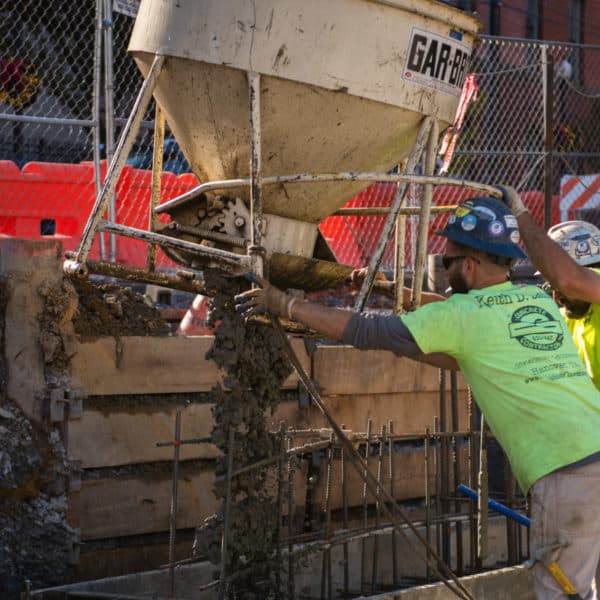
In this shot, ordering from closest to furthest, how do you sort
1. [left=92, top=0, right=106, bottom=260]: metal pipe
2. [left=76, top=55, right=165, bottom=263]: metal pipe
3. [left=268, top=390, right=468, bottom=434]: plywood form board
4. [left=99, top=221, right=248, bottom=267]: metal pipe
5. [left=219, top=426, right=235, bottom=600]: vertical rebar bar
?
[left=219, top=426, right=235, bottom=600]: vertical rebar bar
[left=99, top=221, right=248, bottom=267]: metal pipe
[left=76, top=55, right=165, bottom=263]: metal pipe
[left=268, top=390, right=468, bottom=434]: plywood form board
[left=92, top=0, right=106, bottom=260]: metal pipe

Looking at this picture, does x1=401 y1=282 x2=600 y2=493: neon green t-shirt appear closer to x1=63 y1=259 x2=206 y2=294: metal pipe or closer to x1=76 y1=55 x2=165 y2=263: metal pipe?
x1=63 y1=259 x2=206 y2=294: metal pipe

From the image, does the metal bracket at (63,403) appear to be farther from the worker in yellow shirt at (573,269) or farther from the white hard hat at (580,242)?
the white hard hat at (580,242)

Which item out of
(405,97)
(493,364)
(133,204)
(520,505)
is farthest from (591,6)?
(493,364)

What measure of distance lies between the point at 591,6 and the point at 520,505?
1686cm

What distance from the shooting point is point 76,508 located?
5.94 meters

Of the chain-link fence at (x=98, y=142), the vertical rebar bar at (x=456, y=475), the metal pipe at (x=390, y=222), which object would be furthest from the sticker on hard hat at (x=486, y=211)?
the vertical rebar bar at (x=456, y=475)

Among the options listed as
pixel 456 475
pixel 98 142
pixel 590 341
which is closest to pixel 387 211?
pixel 590 341

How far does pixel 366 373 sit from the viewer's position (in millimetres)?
7387

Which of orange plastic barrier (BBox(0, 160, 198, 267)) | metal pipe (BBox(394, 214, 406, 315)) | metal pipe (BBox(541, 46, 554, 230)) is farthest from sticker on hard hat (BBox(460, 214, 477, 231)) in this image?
metal pipe (BBox(541, 46, 554, 230))

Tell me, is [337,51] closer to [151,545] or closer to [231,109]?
[231,109]

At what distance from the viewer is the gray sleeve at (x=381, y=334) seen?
4.16 m

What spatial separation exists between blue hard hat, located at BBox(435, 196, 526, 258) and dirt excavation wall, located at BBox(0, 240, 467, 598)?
129 centimetres

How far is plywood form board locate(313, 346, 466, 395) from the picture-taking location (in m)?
7.18

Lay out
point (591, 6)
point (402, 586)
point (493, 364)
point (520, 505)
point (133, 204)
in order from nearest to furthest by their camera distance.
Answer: point (493, 364) → point (402, 586) → point (520, 505) → point (133, 204) → point (591, 6)
